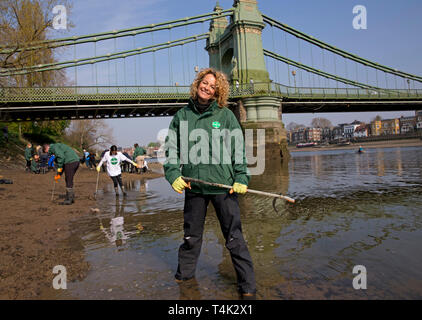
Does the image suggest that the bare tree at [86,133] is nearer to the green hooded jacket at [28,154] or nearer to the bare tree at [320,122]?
the green hooded jacket at [28,154]

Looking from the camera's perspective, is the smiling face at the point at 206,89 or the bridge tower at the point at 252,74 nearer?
the smiling face at the point at 206,89

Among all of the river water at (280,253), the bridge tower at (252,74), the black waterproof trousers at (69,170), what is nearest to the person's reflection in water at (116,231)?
the river water at (280,253)

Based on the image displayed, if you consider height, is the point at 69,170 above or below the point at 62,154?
below

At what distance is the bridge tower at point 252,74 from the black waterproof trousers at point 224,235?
82.2 ft

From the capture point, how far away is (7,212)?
6.79 metres

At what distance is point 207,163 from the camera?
2.95 m

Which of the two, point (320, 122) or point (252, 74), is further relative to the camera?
point (320, 122)

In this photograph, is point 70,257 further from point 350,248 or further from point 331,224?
point 331,224

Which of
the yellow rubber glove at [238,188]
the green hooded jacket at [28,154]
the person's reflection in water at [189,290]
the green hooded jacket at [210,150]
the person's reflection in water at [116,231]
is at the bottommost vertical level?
the person's reflection in water at [189,290]

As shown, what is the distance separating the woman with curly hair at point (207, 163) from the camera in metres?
2.90

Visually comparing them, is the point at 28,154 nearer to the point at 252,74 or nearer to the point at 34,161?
the point at 34,161

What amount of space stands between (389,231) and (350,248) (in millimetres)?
1058

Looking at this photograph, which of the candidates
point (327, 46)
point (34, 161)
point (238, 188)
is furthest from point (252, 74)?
point (238, 188)

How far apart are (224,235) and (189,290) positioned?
603 millimetres
